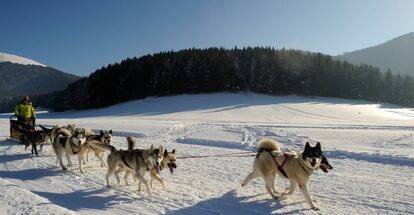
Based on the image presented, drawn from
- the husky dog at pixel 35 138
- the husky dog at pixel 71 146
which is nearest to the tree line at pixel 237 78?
the husky dog at pixel 35 138

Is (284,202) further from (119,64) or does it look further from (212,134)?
(119,64)

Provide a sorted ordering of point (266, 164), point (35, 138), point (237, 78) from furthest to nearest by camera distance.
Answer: point (237, 78), point (35, 138), point (266, 164)

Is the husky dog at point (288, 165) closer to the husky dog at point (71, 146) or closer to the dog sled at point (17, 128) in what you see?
the husky dog at point (71, 146)

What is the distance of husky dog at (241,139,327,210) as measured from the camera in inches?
342

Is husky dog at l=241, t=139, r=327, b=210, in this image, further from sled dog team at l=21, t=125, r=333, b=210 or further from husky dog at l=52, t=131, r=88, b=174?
husky dog at l=52, t=131, r=88, b=174

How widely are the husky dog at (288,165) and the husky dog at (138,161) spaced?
7.51 feet

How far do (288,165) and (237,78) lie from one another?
6927cm

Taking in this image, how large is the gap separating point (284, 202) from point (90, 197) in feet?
14.9

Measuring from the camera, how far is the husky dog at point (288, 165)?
28.5 ft

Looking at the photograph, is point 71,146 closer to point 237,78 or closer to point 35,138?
point 35,138

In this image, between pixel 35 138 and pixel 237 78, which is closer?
pixel 35 138

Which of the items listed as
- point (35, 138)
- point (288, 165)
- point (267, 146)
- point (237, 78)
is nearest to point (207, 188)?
point (267, 146)

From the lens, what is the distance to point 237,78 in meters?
78.1

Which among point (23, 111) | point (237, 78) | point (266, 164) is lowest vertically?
point (266, 164)
